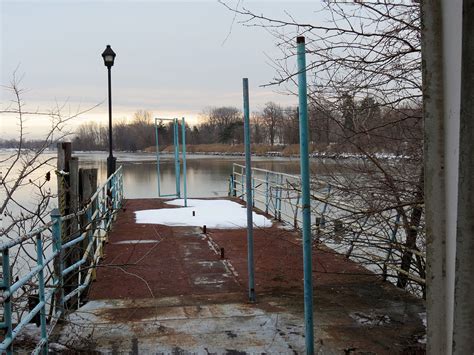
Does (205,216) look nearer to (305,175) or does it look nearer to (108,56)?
(108,56)

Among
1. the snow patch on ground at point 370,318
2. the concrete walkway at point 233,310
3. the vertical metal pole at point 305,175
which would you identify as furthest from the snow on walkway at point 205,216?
the vertical metal pole at point 305,175

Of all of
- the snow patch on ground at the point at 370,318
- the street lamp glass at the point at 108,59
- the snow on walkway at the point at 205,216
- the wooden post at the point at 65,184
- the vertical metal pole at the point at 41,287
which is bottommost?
the snow patch on ground at the point at 370,318

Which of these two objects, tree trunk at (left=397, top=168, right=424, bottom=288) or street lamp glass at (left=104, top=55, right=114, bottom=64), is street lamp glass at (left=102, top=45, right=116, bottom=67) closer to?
street lamp glass at (left=104, top=55, right=114, bottom=64)

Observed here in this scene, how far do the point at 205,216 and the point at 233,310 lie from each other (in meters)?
7.02

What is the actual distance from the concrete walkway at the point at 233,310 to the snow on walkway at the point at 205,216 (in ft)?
9.81

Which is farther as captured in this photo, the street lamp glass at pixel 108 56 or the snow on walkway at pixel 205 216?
the street lamp glass at pixel 108 56

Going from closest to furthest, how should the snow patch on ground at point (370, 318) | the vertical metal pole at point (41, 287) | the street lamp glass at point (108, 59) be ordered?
the vertical metal pole at point (41, 287)
the snow patch on ground at point (370, 318)
the street lamp glass at point (108, 59)

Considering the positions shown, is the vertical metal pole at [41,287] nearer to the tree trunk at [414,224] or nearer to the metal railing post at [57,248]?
the metal railing post at [57,248]

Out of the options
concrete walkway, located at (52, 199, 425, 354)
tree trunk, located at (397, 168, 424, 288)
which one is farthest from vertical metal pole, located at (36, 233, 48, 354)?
tree trunk, located at (397, 168, 424, 288)

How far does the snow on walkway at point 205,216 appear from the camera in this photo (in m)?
11.1

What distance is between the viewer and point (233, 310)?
17.0ft

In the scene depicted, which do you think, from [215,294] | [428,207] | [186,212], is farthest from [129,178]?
[428,207]

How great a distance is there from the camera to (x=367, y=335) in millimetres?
4465

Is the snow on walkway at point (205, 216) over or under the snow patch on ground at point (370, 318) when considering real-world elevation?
over
